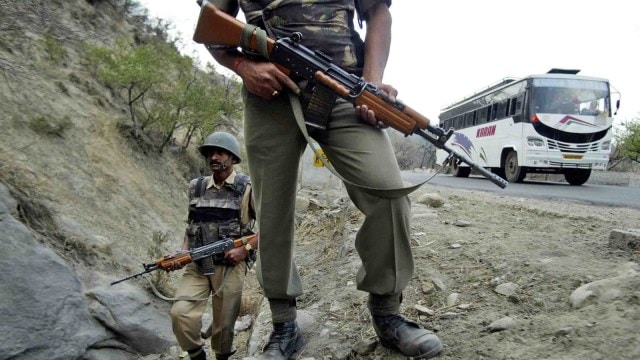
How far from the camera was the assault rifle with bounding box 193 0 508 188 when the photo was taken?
1.86 m

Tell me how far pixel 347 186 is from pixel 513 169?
12127mm

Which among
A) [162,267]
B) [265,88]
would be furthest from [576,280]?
[162,267]

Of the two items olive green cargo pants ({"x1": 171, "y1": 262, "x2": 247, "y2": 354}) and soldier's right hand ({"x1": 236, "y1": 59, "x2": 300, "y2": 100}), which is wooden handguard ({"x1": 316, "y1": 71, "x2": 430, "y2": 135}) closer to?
soldier's right hand ({"x1": 236, "y1": 59, "x2": 300, "y2": 100})

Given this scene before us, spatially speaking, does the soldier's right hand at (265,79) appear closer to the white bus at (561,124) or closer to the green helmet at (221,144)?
the green helmet at (221,144)

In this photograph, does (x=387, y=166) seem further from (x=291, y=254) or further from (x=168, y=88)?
(x=168, y=88)

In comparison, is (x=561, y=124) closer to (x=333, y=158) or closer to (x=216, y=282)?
(x=216, y=282)

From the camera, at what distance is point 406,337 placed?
1.81 meters

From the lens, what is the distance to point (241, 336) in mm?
4102

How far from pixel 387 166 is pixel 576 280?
1.24m

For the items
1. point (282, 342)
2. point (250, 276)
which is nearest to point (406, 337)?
point (282, 342)

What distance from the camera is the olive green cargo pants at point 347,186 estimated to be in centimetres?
179

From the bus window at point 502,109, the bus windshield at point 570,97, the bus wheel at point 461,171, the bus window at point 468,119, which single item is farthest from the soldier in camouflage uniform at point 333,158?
the bus wheel at point 461,171

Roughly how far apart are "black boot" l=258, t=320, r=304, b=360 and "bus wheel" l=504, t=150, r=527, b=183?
11.5 meters

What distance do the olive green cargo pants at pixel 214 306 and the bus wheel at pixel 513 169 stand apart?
1062cm
